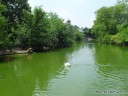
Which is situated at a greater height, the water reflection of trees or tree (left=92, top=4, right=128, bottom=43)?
tree (left=92, top=4, right=128, bottom=43)

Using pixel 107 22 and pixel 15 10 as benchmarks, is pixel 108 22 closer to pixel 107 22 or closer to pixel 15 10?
pixel 107 22

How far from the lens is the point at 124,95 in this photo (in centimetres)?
1772

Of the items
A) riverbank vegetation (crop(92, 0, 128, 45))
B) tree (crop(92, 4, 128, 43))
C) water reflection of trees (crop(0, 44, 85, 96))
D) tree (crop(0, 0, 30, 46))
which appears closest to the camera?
water reflection of trees (crop(0, 44, 85, 96))

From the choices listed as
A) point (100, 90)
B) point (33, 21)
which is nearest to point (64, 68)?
point (100, 90)

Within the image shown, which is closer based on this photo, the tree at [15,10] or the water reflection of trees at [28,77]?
the water reflection of trees at [28,77]

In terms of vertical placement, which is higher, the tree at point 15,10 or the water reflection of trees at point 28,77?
the tree at point 15,10

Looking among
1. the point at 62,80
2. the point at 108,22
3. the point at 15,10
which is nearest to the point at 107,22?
the point at 108,22

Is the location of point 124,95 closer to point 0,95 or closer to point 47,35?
point 0,95

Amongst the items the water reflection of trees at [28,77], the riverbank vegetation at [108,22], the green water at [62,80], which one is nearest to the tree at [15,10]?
the water reflection of trees at [28,77]

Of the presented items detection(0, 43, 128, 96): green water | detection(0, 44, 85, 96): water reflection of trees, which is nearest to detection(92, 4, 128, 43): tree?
detection(0, 44, 85, 96): water reflection of trees

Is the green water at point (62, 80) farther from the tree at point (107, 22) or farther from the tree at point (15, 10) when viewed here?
the tree at point (107, 22)

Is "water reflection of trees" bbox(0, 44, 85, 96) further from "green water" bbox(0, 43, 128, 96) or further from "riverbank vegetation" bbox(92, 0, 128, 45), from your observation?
"riverbank vegetation" bbox(92, 0, 128, 45)

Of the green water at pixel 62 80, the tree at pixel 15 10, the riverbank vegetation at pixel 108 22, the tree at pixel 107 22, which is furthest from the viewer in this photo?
the tree at pixel 107 22

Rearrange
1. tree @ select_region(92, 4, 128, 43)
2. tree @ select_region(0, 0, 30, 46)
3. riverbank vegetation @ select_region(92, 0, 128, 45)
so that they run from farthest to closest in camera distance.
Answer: tree @ select_region(92, 4, 128, 43)
riverbank vegetation @ select_region(92, 0, 128, 45)
tree @ select_region(0, 0, 30, 46)
